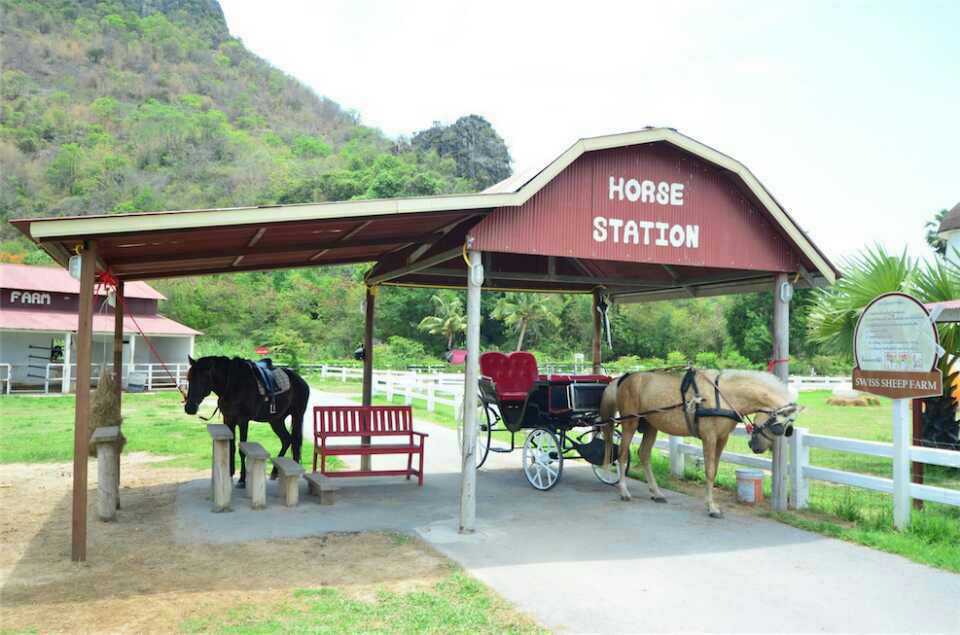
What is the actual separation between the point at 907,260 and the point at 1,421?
19.3 metres

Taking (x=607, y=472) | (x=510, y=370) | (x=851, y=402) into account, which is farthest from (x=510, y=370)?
(x=851, y=402)

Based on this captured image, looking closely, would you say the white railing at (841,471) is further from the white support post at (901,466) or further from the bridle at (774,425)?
the bridle at (774,425)

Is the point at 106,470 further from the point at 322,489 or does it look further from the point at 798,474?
the point at 798,474

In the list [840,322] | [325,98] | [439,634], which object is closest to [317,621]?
[439,634]

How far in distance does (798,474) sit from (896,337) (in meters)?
2.04

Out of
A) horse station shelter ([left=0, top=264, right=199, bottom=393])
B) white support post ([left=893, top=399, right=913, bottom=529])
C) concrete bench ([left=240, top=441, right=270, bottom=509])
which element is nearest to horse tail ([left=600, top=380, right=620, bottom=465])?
white support post ([left=893, top=399, right=913, bottom=529])

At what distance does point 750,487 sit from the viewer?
9438 millimetres

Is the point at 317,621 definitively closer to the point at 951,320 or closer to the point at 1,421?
the point at 951,320

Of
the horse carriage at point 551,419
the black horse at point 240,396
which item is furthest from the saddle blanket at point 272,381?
the horse carriage at point 551,419

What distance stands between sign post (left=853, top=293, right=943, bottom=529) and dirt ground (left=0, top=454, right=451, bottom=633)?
495 centimetres

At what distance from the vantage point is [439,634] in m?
4.89

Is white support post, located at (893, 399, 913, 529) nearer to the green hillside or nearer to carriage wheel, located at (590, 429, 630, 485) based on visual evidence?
carriage wheel, located at (590, 429, 630, 485)

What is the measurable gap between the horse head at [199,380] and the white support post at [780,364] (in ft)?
22.3

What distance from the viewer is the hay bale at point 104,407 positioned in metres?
8.57
